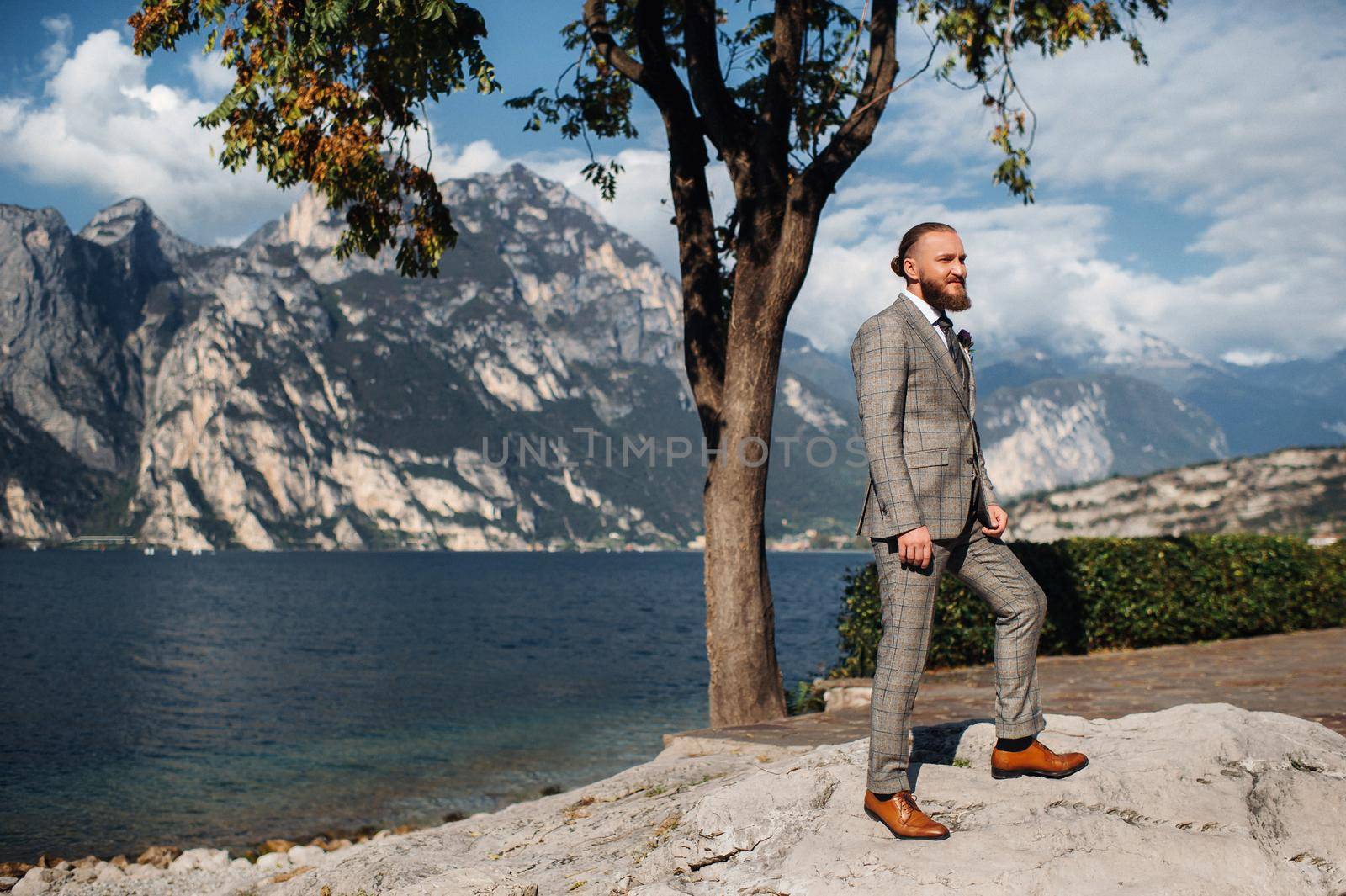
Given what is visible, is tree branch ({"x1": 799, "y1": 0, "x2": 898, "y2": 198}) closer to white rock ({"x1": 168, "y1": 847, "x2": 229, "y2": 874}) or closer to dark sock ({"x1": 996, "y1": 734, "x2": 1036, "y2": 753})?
dark sock ({"x1": 996, "y1": 734, "x2": 1036, "y2": 753})

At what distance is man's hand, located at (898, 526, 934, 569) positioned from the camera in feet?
13.6

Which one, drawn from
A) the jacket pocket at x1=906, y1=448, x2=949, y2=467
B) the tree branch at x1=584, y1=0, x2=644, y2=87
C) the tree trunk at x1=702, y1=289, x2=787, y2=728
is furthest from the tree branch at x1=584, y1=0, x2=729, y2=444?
the jacket pocket at x1=906, y1=448, x2=949, y2=467

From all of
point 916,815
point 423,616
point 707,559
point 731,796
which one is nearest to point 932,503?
point 916,815

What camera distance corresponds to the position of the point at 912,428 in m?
4.43

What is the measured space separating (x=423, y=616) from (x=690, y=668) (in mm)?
34603

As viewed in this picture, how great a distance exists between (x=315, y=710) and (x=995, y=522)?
85.7 ft

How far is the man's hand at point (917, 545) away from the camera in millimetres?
4152

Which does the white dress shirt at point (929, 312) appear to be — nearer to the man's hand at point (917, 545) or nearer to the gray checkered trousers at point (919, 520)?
the gray checkered trousers at point (919, 520)

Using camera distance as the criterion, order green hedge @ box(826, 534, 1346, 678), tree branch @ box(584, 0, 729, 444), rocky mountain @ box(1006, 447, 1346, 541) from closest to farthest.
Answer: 1. tree branch @ box(584, 0, 729, 444)
2. green hedge @ box(826, 534, 1346, 678)
3. rocky mountain @ box(1006, 447, 1346, 541)

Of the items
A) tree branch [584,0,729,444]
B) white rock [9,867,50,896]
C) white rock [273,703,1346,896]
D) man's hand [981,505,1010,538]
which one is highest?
tree branch [584,0,729,444]

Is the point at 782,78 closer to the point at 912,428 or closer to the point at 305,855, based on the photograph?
the point at 912,428

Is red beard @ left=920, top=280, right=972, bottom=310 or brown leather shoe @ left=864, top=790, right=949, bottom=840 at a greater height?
red beard @ left=920, top=280, right=972, bottom=310

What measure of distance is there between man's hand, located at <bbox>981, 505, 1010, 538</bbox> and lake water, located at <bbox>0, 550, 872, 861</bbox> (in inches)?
461

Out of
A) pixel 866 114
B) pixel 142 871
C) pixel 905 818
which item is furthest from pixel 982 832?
pixel 142 871
